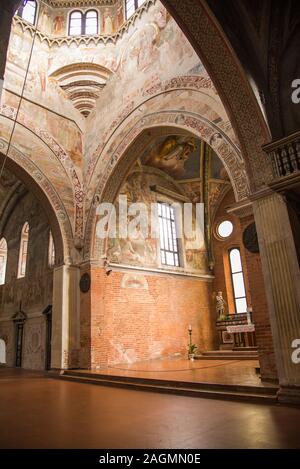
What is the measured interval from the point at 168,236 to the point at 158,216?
109 cm

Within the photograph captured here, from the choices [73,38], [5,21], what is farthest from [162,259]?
[5,21]

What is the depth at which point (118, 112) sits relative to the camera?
40.6 ft

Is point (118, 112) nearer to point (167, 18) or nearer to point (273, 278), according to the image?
point (167, 18)

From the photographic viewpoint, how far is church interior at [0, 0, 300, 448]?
518cm

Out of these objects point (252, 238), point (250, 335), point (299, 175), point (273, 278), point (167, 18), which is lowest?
point (250, 335)

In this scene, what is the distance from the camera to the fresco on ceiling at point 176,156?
13344mm

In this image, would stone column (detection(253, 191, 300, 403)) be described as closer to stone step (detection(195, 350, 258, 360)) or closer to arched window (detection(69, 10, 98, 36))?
stone step (detection(195, 350, 258, 360))

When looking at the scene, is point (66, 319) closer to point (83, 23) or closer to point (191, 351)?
point (191, 351)

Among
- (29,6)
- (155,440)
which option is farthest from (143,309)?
(29,6)

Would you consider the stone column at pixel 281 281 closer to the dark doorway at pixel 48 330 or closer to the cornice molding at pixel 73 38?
the cornice molding at pixel 73 38

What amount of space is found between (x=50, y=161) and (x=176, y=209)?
253 inches

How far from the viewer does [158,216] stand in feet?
49.8

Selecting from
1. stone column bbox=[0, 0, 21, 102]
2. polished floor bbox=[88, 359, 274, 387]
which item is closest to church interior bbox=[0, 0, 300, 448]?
stone column bbox=[0, 0, 21, 102]

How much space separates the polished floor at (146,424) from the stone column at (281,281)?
1.92 ft
